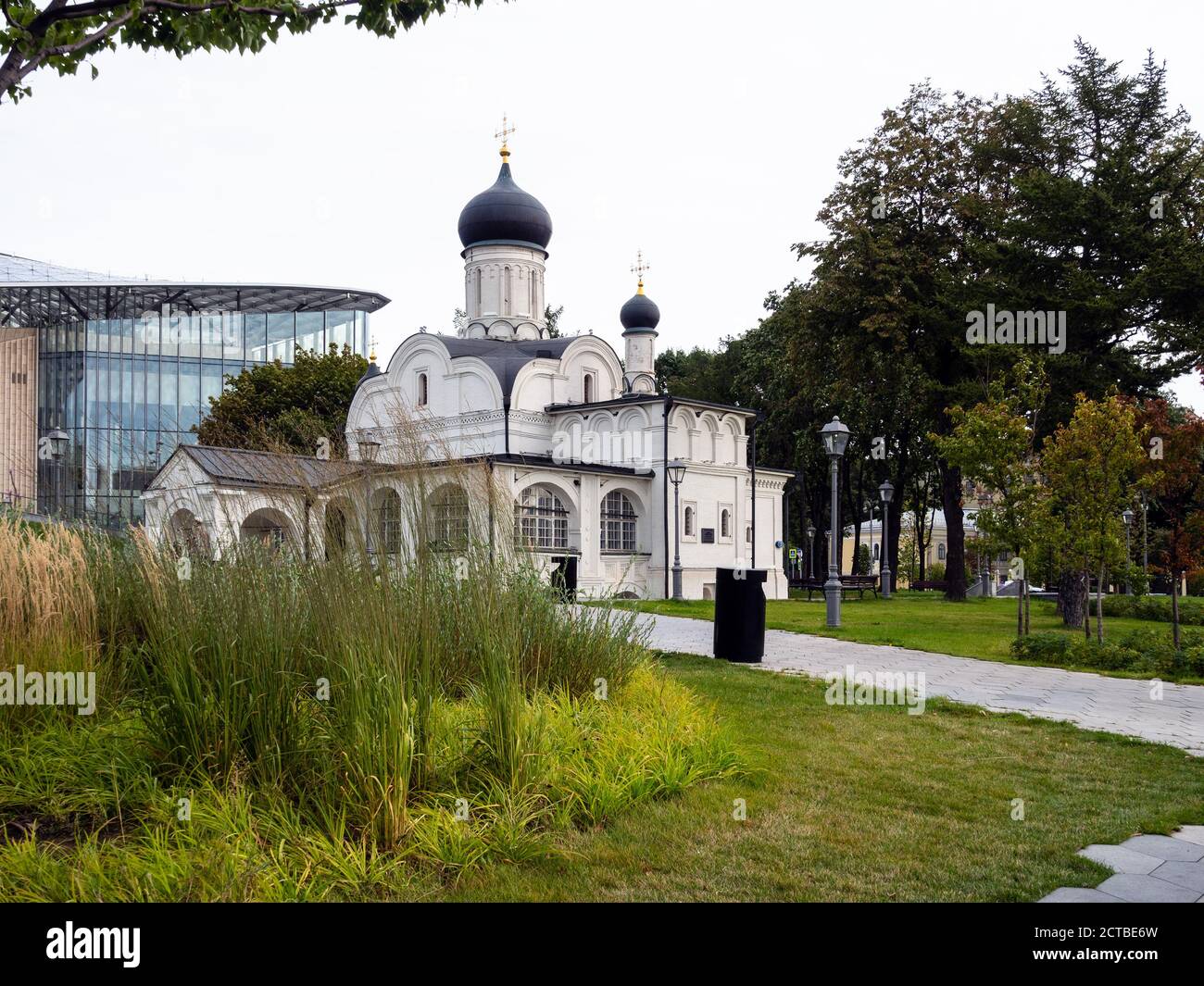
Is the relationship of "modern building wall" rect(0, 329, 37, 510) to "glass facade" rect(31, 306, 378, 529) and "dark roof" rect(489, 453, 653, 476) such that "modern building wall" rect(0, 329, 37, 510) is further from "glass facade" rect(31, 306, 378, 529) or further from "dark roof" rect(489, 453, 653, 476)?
"dark roof" rect(489, 453, 653, 476)

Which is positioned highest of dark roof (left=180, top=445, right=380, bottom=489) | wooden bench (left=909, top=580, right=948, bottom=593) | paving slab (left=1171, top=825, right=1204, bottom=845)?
dark roof (left=180, top=445, right=380, bottom=489)

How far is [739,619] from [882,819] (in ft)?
23.9

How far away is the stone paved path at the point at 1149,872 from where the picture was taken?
440 cm

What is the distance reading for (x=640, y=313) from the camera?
4538 centimetres

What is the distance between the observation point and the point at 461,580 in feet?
21.4

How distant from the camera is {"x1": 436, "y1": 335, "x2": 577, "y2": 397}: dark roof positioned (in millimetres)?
38344

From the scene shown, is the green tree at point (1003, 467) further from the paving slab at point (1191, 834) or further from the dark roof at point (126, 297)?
the dark roof at point (126, 297)

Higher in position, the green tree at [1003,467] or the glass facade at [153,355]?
the glass facade at [153,355]

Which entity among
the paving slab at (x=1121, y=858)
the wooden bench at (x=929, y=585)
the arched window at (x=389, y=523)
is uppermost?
the arched window at (x=389, y=523)

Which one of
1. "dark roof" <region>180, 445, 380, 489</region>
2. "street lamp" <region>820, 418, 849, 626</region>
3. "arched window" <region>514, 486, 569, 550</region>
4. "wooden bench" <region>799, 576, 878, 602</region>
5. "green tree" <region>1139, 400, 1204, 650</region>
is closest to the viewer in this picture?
"dark roof" <region>180, 445, 380, 489</region>

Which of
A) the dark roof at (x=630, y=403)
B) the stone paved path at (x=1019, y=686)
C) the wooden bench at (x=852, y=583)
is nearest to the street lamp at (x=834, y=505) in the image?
the stone paved path at (x=1019, y=686)

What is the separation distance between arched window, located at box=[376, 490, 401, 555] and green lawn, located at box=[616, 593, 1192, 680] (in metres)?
8.26

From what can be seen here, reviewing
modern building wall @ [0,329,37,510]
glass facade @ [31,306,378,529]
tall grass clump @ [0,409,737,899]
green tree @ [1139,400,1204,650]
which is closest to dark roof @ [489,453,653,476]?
green tree @ [1139,400,1204,650]
